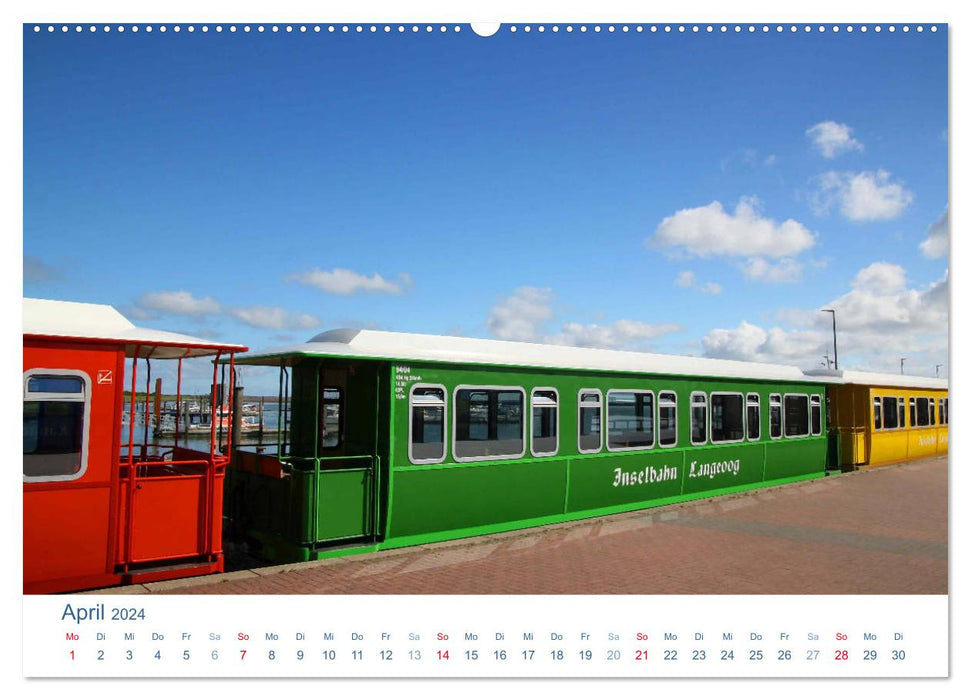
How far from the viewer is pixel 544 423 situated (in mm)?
10773

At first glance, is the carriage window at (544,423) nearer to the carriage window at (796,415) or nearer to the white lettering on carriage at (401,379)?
the white lettering on carriage at (401,379)

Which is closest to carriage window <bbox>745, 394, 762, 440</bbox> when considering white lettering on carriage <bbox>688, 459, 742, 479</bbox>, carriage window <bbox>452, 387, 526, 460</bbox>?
white lettering on carriage <bbox>688, 459, 742, 479</bbox>

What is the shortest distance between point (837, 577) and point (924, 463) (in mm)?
16806

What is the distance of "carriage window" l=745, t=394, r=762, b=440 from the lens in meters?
15.1

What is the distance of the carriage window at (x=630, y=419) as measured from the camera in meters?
11.9

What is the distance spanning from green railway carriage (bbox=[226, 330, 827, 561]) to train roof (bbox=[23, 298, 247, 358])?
4.61 ft

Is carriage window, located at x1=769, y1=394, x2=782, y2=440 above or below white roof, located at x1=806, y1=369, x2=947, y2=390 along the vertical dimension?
below

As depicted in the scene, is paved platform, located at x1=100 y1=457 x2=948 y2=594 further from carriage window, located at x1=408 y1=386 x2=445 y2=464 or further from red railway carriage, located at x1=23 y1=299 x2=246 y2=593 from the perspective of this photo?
carriage window, located at x1=408 y1=386 x2=445 y2=464

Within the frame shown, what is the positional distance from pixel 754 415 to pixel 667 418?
129 inches

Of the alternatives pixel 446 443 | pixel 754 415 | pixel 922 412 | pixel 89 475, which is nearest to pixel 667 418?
pixel 754 415

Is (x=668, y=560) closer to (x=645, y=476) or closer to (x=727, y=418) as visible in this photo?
(x=645, y=476)

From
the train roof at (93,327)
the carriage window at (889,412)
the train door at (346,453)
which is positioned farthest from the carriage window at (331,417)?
the carriage window at (889,412)

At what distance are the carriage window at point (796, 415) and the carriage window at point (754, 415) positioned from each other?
1279 mm
